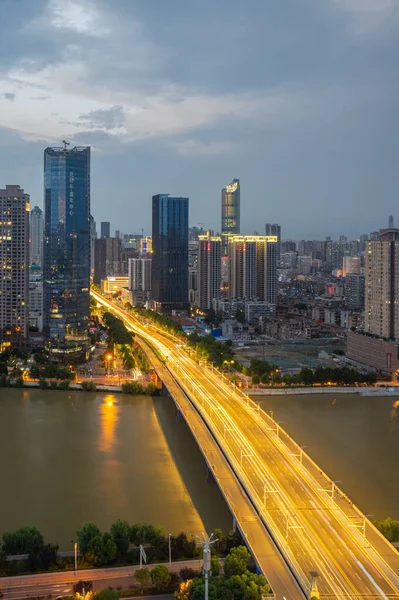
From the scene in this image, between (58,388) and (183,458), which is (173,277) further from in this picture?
(183,458)

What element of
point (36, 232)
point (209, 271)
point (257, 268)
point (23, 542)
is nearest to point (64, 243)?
point (23, 542)

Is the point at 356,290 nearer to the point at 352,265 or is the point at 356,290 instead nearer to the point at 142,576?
the point at 352,265

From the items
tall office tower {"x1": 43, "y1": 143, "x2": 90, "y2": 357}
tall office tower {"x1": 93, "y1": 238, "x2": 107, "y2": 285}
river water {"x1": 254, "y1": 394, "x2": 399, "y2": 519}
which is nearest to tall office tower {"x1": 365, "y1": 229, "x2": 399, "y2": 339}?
river water {"x1": 254, "y1": 394, "x2": 399, "y2": 519}

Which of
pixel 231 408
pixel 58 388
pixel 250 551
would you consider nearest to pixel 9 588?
pixel 250 551

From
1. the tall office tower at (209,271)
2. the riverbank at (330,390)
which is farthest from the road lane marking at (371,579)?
the tall office tower at (209,271)

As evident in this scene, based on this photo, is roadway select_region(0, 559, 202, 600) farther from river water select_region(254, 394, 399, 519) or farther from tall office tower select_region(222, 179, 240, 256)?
tall office tower select_region(222, 179, 240, 256)
